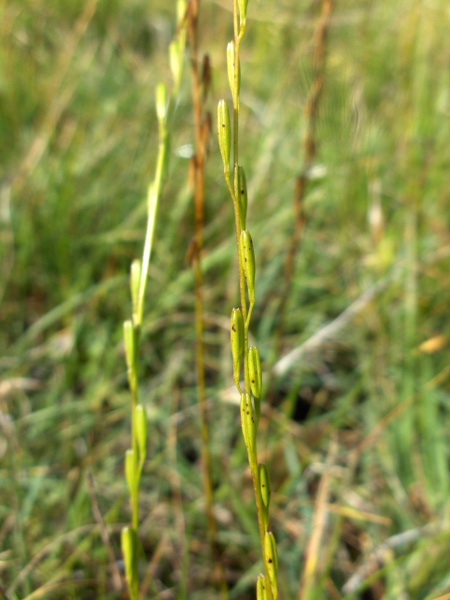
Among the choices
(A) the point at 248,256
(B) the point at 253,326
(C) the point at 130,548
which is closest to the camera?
(A) the point at 248,256

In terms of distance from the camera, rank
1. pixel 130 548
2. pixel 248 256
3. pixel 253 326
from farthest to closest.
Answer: pixel 253 326 < pixel 130 548 < pixel 248 256

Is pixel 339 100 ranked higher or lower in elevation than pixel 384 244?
higher

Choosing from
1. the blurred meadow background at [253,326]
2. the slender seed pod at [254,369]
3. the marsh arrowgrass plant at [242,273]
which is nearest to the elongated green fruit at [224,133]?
the marsh arrowgrass plant at [242,273]

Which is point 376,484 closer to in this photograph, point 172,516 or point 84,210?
point 172,516

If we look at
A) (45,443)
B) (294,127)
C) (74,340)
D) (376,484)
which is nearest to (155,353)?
(74,340)

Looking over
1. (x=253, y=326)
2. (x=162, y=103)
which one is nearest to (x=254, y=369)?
(x=162, y=103)

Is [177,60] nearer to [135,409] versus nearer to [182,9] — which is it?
[182,9]

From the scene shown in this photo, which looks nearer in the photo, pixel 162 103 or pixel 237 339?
pixel 237 339

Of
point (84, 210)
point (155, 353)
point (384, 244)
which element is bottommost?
point (155, 353)
